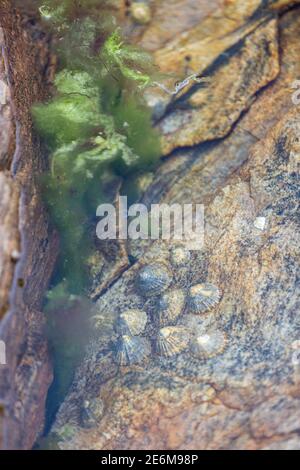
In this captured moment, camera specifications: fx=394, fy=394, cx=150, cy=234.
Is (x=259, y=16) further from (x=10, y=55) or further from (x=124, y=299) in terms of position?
(x=124, y=299)

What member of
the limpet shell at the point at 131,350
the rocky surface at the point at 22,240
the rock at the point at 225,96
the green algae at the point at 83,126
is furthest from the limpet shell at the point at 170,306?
the rock at the point at 225,96

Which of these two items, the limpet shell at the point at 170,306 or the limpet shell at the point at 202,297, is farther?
the limpet shell at the point at 170,306

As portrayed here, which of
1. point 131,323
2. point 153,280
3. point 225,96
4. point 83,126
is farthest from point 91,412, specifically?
point 225,96

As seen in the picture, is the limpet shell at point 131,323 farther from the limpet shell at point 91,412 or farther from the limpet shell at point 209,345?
the limpet shell at point 91,412

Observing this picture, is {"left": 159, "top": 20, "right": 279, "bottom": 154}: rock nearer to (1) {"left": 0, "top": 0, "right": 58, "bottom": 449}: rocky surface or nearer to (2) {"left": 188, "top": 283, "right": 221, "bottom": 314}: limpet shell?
(1) {"left": 0, "top": 0, "right": 58, "bottom": 449}: rocky surface

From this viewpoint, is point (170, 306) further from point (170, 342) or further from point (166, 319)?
point (170, 342)

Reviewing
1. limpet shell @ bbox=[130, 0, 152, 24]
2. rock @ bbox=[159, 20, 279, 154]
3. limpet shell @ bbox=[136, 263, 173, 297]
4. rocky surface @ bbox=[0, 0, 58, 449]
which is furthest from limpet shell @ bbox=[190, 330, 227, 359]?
limpet shell @ bbox=[130, 0, 152, 24]

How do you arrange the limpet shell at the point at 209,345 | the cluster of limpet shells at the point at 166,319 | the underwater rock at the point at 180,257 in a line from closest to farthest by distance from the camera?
the limpet shell at the point at 209,345 → the cluster of limpet shells at the point at 166,319 → the underwater rock at the point at 180,257
